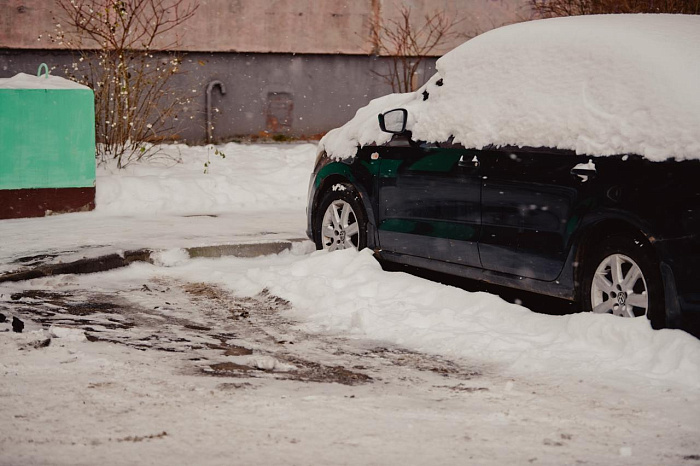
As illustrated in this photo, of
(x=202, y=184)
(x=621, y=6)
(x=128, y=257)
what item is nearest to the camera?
(x=128, y=257)

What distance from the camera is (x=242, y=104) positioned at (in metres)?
17.3

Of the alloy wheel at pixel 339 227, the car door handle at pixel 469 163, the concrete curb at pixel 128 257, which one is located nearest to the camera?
the car door handle at pixel 469 163

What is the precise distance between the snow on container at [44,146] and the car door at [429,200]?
4578 mm

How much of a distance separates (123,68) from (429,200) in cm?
659

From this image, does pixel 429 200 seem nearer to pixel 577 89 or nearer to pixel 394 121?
pixel 394 121

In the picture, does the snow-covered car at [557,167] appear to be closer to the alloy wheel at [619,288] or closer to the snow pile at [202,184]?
the alloy wheel at [619,288]

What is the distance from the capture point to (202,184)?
41.8 feet

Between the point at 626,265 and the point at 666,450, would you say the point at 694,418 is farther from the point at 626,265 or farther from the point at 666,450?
the point at 626,265

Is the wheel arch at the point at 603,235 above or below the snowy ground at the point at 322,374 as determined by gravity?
above

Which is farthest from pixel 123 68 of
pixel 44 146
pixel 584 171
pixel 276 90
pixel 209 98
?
pixel 584 171

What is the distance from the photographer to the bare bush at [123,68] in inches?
505

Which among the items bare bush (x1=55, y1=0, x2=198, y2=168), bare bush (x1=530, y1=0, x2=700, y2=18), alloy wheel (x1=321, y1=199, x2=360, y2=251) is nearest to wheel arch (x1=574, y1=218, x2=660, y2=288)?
alloy wheel (x1=321, y1=199, x2=360, y2=251)

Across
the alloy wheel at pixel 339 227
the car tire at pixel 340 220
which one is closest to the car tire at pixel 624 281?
the car tire at pixel 340 220

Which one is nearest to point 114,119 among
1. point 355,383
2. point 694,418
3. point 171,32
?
point 171,32
